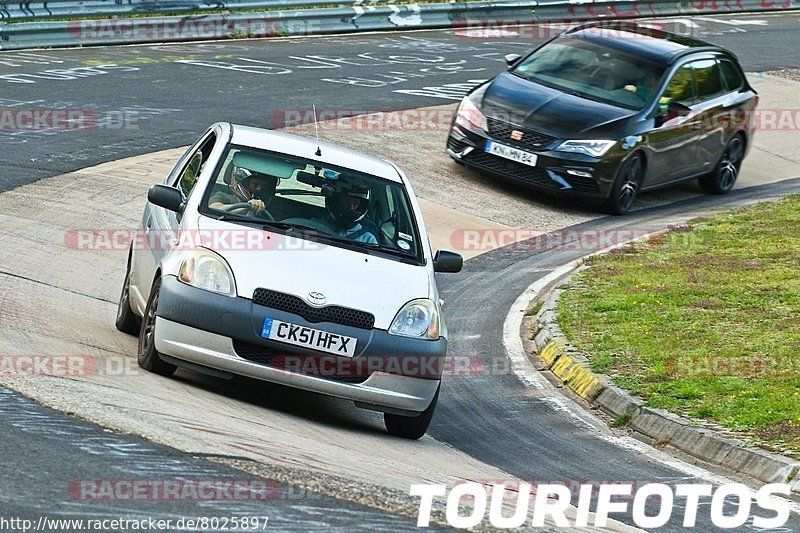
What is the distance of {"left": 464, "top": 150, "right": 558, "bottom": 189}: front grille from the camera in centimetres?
1636

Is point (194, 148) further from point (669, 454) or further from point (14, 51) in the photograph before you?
point (14, 51)

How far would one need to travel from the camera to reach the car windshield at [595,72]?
56.3ft

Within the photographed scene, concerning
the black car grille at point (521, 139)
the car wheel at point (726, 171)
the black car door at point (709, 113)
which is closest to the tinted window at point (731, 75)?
the black car door at point (709, 113)

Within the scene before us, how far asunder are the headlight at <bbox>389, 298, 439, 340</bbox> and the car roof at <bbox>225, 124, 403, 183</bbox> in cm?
134

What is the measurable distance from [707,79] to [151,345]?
11700 millimetres

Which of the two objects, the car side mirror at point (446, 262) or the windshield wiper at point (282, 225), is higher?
the windshield wiper at point (282, 225)

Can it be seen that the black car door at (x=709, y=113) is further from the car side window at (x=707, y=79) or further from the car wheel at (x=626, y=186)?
the car wheel at (x=626, y=186)

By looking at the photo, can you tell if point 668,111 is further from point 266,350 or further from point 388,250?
point 266,350

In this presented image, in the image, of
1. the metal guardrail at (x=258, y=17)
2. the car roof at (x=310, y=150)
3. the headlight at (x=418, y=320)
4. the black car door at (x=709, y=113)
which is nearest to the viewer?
the headlight at (x=418, y=320)

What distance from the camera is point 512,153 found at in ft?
54.0

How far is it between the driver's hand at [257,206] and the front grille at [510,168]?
7.85 meters

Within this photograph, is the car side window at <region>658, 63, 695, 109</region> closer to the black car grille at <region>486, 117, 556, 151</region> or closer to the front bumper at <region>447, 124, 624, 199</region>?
the front bumper at <region>447, 124, 624, 199</region>

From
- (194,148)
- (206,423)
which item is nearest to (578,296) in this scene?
(194,148)

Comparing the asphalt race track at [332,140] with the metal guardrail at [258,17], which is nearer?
the asphalt race track at [332,140]
